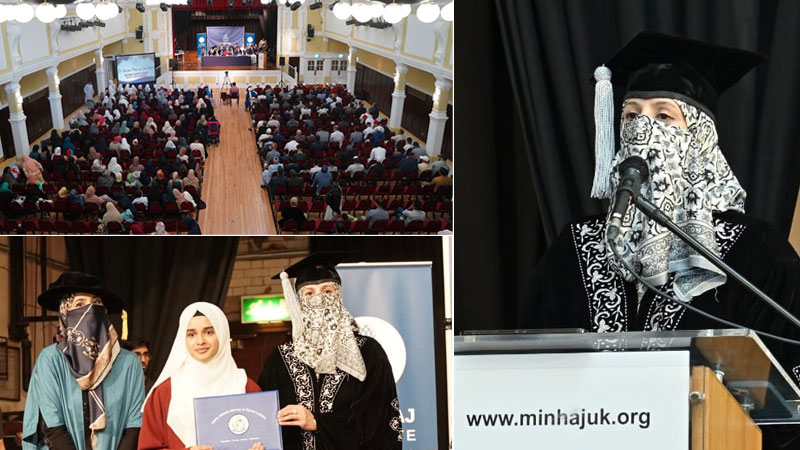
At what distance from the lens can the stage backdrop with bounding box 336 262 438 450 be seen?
3875 millimetres

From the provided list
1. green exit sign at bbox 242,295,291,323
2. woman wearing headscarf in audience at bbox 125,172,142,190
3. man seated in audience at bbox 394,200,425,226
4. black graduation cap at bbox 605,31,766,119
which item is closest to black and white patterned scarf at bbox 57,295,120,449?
green exit sign at bbox 242,295,291,323

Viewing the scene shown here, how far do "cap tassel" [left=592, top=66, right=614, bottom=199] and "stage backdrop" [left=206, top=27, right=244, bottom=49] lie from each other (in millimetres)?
2353

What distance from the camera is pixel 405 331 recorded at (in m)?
3.91

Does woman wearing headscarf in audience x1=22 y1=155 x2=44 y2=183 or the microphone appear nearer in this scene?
the microphone

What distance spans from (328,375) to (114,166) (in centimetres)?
188

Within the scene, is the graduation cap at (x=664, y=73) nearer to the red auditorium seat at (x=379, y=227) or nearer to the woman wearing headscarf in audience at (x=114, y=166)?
the red auditorium seat at (x=379, y=227)

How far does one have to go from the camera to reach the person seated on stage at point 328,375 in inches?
148

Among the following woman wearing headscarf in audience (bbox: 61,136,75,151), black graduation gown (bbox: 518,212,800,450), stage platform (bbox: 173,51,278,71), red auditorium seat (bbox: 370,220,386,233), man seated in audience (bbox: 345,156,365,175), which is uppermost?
stage platform (bbox: 173,51,278,71)

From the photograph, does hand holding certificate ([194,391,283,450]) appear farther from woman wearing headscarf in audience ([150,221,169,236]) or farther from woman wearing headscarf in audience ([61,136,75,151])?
woman wearing headscarf in audience ([61,136,75,151])

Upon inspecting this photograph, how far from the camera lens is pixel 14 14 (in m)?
4.18

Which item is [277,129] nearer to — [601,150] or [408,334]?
[408,334]

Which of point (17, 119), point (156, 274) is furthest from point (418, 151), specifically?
point (17, 119)

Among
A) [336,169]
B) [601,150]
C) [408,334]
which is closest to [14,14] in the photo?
[336,169]

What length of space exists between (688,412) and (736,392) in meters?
0.11
